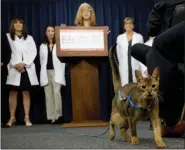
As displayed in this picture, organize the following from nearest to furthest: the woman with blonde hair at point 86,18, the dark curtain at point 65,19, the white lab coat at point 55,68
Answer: the woman with blonde hair at point 86,18 < the white lab coat at point 55,68 < the dark curtain at point 65,19

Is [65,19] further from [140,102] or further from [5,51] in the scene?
[140,102]

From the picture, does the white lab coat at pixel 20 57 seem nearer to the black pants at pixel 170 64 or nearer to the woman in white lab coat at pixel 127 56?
the woman in white lab coat at pixel 127 56

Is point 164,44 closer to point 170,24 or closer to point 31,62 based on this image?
point 170,24

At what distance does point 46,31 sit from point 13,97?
0.87 meters

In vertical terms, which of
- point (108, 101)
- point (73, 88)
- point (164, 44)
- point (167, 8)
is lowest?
point (108, 101)

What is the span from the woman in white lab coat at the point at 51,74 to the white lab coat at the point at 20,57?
178 millimetres

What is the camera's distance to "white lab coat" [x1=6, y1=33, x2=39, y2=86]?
4.09 m

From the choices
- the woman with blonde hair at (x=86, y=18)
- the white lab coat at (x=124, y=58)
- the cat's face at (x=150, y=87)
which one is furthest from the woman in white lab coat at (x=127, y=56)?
the cat's face at (x=150, y=87)

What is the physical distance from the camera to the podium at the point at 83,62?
3.48 meters

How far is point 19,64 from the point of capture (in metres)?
4.06

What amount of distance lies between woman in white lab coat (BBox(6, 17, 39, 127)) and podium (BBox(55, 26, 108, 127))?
2.45 ft

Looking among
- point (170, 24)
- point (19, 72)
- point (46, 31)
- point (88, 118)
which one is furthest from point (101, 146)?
point (46, 31)

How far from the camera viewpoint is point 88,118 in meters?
3.53

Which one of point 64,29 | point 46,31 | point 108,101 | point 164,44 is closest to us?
point 164,44
